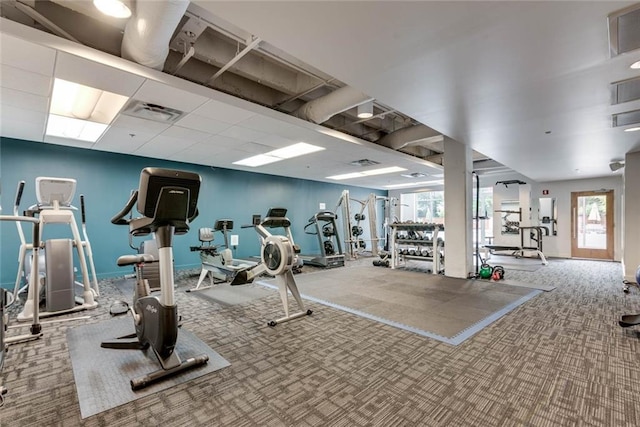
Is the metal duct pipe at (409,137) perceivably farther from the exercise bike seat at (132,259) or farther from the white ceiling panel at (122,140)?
the exercise bike seat at (132,259)

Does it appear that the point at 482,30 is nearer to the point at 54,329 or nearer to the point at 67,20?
the point at 67,20

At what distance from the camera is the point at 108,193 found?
596 centimetres

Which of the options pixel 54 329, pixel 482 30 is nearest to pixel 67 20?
pixel 54 329

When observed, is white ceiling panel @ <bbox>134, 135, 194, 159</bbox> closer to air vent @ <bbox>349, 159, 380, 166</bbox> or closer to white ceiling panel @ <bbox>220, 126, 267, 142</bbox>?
white ceiling panel @ <bbox>220, 126, 267, 142</bbox>

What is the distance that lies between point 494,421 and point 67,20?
4984 mm

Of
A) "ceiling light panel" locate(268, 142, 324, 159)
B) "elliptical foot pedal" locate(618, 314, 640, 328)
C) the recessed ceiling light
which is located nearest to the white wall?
"elliptical foot pedal" locate(618, 314, 640, 328)

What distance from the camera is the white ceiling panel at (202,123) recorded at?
420cm

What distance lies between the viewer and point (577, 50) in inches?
91.0

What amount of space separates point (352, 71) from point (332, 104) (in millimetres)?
1562

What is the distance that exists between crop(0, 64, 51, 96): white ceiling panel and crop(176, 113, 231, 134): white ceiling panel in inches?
58.5

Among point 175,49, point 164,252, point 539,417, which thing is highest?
point 175,49

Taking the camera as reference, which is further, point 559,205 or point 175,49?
point 559,205

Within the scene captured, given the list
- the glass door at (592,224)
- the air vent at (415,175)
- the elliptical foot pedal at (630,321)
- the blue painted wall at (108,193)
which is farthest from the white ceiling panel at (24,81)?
the glass door at (592,224)

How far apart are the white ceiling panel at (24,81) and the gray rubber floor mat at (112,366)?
8.84ft
